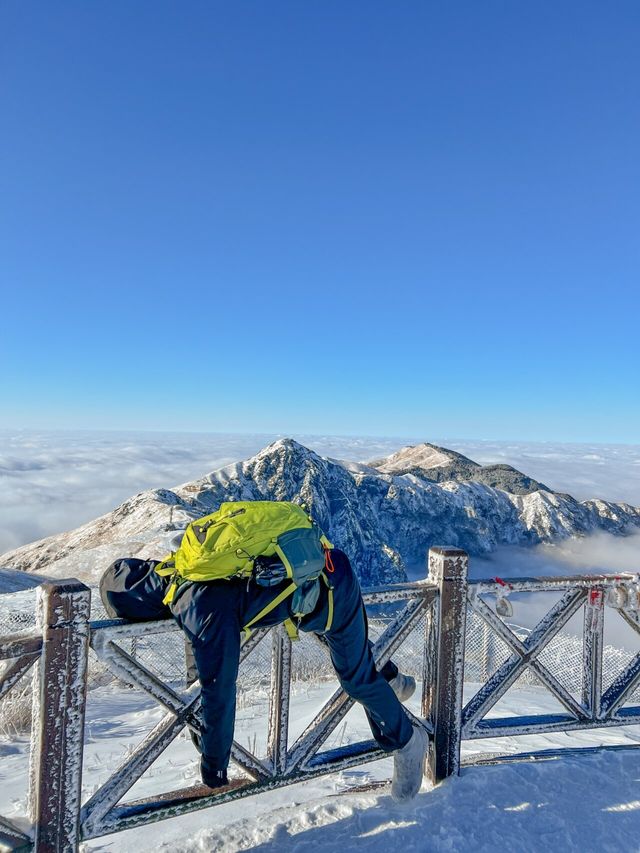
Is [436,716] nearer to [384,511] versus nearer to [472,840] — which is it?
[472,840]

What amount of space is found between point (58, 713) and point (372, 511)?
54908 millimetres

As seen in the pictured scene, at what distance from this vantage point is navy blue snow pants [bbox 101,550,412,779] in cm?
279

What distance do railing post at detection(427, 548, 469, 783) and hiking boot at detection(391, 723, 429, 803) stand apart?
337mm

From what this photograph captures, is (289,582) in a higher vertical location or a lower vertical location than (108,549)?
higher

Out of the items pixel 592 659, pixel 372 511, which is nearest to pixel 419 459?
pixel 372 511

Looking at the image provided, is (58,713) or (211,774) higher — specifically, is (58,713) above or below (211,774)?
above

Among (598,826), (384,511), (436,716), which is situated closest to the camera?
(598,826)

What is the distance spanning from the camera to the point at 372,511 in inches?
Result: 2235

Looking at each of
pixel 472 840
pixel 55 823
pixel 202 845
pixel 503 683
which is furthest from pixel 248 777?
pixel 503 683

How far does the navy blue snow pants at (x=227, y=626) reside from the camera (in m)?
2.79

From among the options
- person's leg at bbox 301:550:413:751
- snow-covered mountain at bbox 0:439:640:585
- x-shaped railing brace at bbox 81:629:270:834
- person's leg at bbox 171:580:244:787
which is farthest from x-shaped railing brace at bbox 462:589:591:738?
snow-covered mountain at bbox 0:439:640:585

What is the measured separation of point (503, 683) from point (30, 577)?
64.4ft

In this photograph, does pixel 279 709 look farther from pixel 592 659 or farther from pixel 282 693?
pixel 592 659

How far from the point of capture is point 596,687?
175 inches
